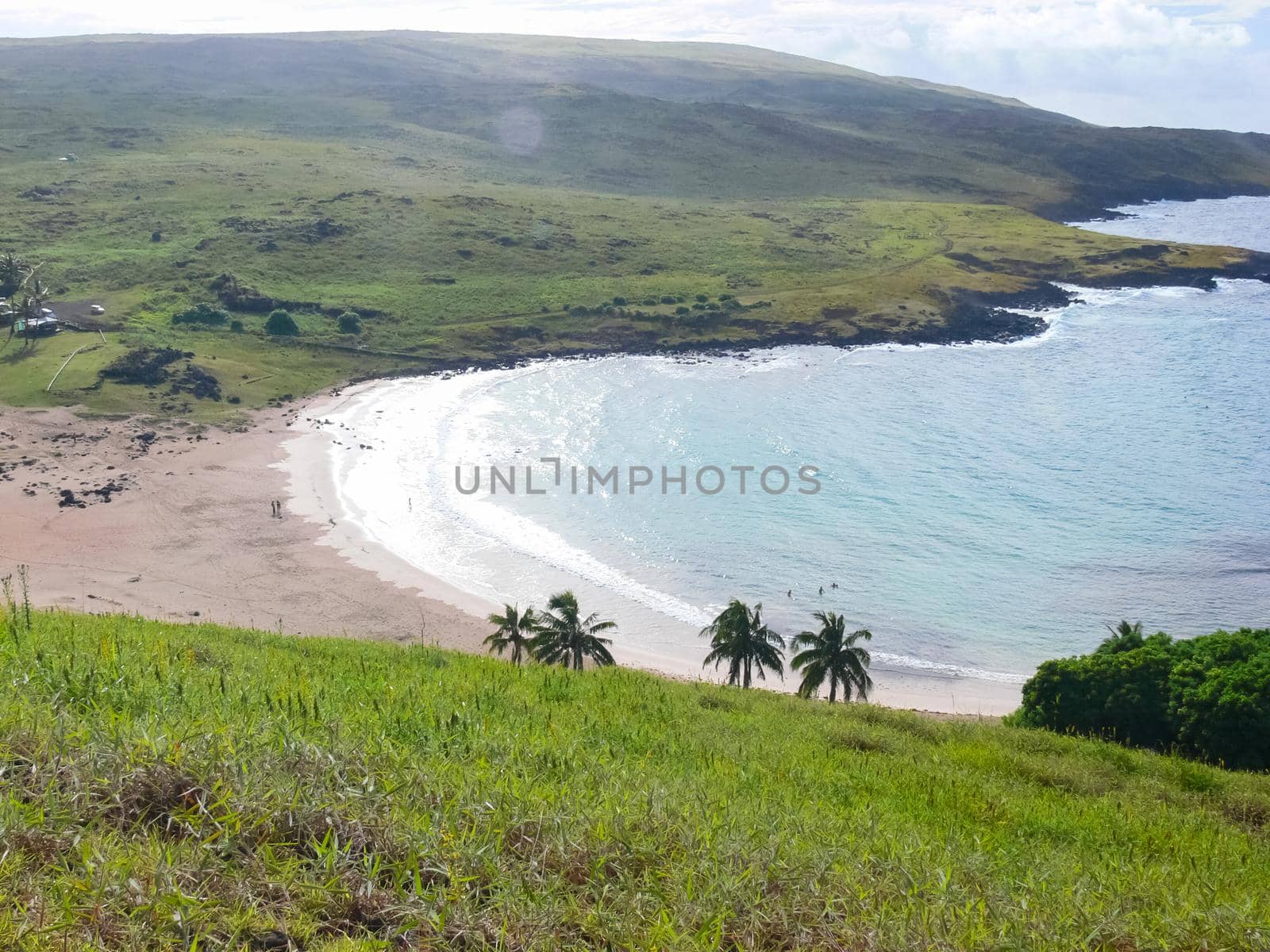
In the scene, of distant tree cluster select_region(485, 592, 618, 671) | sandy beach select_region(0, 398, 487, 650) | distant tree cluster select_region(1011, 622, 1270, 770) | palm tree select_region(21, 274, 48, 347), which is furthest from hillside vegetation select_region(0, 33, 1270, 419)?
distant tree cluster select_region(1011, 622, 1270, 770)

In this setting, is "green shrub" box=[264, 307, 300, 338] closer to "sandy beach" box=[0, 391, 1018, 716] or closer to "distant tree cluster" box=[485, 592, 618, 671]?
"sandy beach" box=[0, 391, 1018, 716]

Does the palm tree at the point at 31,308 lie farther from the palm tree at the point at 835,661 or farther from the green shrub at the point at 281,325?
the palm tree at the point at 835,661

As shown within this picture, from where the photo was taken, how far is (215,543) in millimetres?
43531

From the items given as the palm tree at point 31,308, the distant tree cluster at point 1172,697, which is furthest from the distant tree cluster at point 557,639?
the palm tree at point 31,308

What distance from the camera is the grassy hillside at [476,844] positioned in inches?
207

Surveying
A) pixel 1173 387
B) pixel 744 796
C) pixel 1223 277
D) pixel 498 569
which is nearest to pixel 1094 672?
pixel 744 796

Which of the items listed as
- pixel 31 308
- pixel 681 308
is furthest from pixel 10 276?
pixel 681 308

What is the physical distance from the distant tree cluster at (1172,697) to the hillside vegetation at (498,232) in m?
55.4

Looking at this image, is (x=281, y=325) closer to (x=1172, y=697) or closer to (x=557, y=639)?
(x=557, y=639)

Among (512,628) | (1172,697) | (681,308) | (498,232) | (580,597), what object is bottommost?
(580,597)

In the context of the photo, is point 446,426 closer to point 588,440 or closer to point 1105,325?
point 588,440

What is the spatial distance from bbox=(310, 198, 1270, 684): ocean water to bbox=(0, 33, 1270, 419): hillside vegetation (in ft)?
27.7

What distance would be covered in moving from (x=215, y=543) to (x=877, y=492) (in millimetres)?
34812

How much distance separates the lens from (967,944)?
5629mm
